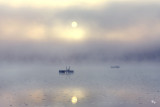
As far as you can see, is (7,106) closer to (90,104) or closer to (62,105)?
(62,105)

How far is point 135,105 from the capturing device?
9381cm

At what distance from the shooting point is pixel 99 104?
95.1 meters

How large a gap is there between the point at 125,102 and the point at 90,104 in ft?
46.1

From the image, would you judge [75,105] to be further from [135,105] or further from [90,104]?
[135,105]

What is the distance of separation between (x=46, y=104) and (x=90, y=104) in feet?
52.1

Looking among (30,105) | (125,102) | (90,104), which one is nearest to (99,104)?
(90,104)

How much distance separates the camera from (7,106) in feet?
306

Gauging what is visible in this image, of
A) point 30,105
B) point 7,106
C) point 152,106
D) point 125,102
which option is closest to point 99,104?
point 125,102

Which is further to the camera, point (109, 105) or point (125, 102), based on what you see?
point (125, 102)

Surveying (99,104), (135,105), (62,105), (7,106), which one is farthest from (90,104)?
(7,106)

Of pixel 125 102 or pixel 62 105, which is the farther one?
pixel 125 102

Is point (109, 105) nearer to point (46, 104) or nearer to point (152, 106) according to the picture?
point (152, 106)

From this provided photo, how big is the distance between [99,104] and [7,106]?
3256 centimetres

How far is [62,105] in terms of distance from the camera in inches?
3681
